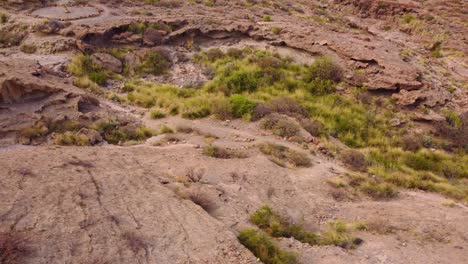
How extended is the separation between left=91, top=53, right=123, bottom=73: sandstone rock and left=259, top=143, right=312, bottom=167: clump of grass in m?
8.70

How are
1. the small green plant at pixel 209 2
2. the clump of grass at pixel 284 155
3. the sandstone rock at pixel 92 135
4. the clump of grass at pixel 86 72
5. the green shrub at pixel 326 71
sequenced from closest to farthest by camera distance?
the sandstone rock at pixel 92 135, the clump of grass at pixel 284 155, the clump of grass at pixel 86 72, the green shrub at pixel 326 71, the small green plant at pixel 209 2

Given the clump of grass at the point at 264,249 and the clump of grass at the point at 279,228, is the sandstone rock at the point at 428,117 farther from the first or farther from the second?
the clump of grass at the point at 264,249

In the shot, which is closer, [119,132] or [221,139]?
[119,132]

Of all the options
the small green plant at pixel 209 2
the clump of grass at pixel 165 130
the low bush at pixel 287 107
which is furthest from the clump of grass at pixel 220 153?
the small green plant at pixel 209 2

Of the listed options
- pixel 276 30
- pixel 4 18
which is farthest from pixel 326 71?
pixel 4 18

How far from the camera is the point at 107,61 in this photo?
55.2 feet

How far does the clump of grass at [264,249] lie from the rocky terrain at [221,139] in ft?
0.09

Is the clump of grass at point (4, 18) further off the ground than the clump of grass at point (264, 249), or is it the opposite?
the clump of grass at point (4, 18)

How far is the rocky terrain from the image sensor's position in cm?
651

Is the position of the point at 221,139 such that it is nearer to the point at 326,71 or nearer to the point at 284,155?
the point at 284,155

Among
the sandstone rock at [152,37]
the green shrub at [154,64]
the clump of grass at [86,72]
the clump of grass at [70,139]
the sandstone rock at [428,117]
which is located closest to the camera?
the clump of grass at [70,139]

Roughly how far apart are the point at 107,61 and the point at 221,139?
25.9 feet

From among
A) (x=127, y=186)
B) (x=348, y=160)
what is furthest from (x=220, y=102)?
(x=127, y=186)

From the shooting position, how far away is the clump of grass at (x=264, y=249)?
6449mm
